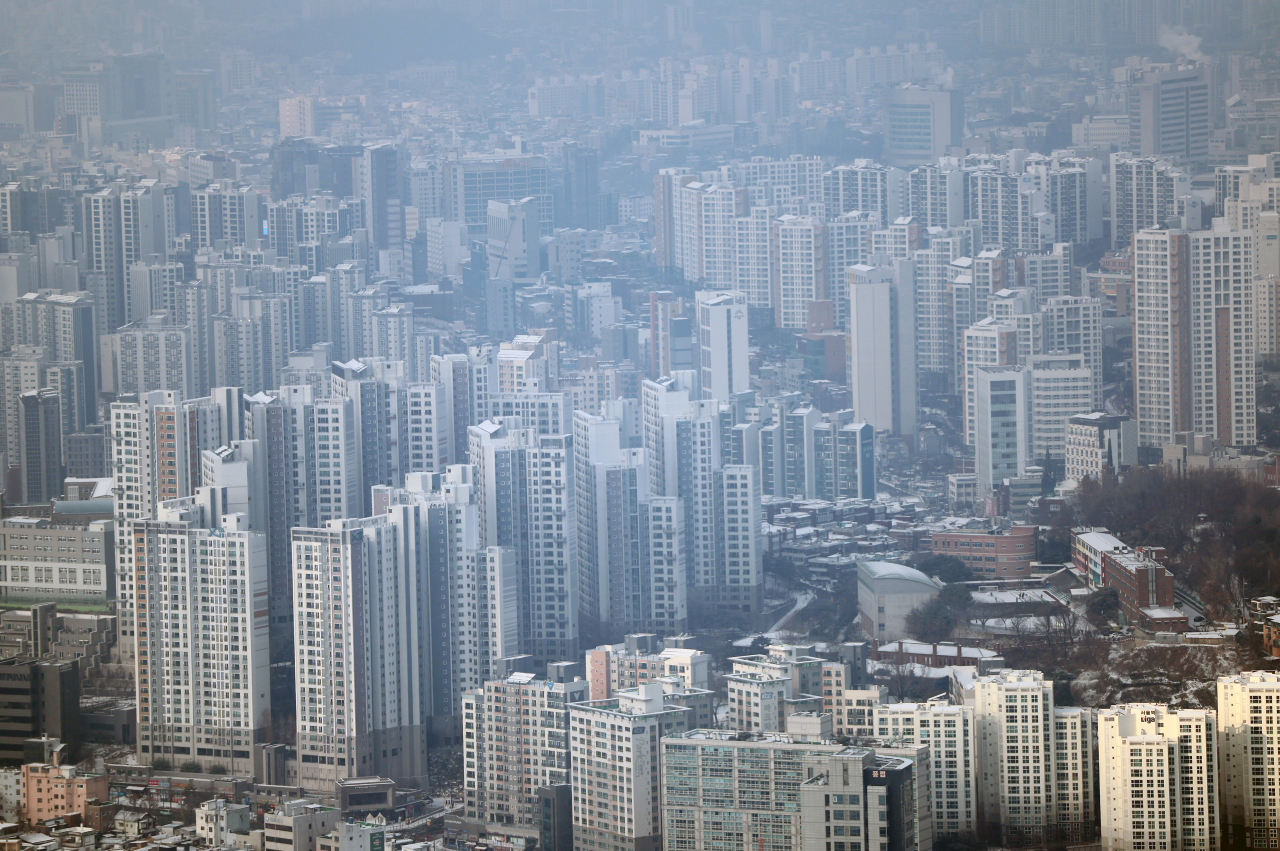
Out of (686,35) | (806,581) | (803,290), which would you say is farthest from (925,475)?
(686,35)

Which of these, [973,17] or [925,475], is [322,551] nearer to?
[925,475]

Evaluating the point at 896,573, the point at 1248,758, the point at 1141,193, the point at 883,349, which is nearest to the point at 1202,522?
the point at 896,573

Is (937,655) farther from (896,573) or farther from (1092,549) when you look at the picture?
(1092,549)

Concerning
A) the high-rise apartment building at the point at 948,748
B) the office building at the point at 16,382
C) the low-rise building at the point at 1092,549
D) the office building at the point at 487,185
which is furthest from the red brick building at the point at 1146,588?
the office building at the point at 487,185

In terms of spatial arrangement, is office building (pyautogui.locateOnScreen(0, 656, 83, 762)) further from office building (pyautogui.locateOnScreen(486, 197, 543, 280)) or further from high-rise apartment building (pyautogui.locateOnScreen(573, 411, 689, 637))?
office building (pyautogui.locateOnScreen(486, 197, 543, 280))

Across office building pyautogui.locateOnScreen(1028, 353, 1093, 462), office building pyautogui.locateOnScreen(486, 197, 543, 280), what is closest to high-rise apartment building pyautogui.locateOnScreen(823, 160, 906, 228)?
office building pyautogui.locateOnScreen(486, 197, 543, 280)

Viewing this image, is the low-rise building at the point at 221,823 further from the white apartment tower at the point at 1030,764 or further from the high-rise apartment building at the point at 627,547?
the high-rise apartment building at the point at 627,547

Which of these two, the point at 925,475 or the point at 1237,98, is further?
the point at 1237,98
